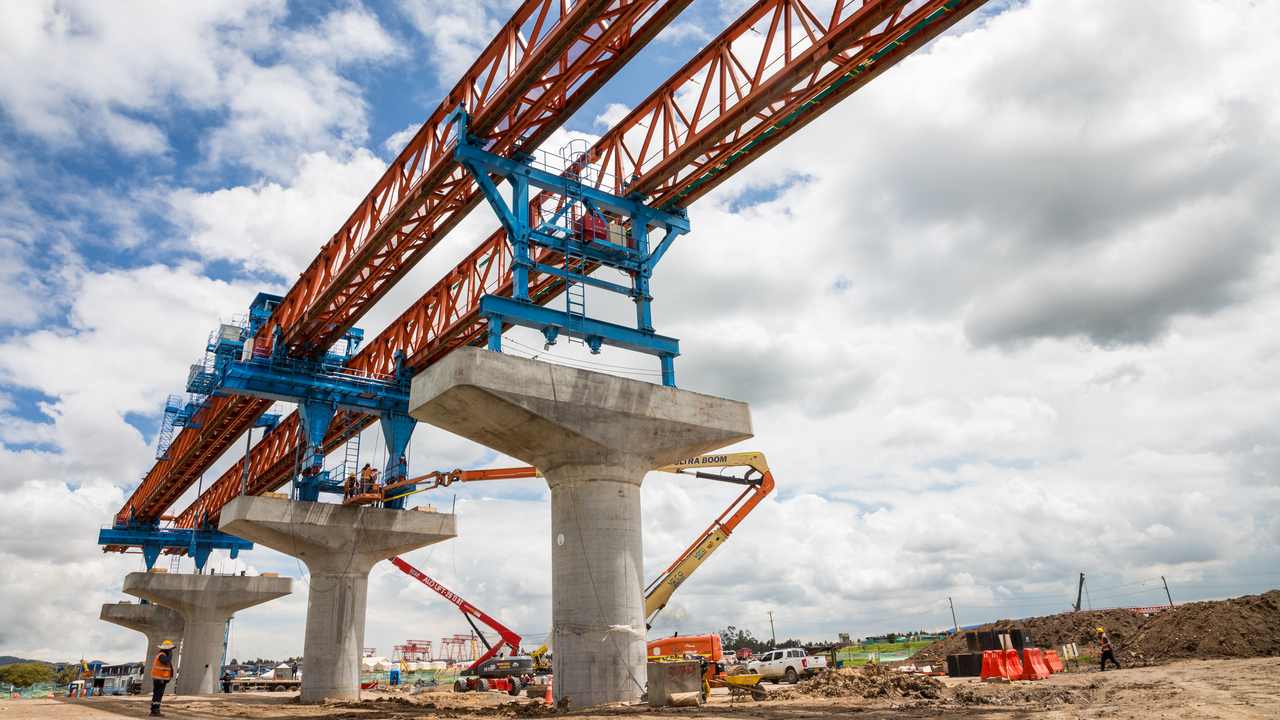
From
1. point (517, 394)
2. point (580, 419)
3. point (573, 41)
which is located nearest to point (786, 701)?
point (580, 419)

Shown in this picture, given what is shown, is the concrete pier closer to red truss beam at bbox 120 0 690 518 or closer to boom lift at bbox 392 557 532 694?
red truss beam at bbox 120 0 690 518

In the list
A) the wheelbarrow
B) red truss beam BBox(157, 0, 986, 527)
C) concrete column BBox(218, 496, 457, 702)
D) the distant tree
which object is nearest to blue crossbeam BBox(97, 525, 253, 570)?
red truss beam BBox(157, 0, 986, 527)

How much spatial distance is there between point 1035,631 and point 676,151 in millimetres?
31634

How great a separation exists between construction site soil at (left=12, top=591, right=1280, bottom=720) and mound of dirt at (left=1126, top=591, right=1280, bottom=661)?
0.03 metres

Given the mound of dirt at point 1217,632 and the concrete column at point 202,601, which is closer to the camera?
the mound of dirt at point 1217,632

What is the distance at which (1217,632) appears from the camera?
83.0 feet

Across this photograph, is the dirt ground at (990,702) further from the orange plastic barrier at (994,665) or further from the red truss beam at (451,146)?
the red truss beam at (451,146)

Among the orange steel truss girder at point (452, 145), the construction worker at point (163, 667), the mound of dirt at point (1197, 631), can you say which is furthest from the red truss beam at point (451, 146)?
the mound of dirt at point (1197, 631)

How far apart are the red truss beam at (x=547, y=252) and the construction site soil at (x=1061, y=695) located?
10.8 meters

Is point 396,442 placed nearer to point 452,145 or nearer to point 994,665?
point 452,145

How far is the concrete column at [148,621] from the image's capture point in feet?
167

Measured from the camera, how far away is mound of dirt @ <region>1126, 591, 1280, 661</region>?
2419 cm

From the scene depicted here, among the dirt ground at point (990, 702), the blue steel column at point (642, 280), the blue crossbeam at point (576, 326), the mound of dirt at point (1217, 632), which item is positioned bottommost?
the dirt ground at point (990, 702)

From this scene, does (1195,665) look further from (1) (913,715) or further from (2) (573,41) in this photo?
(2) (573,41)
